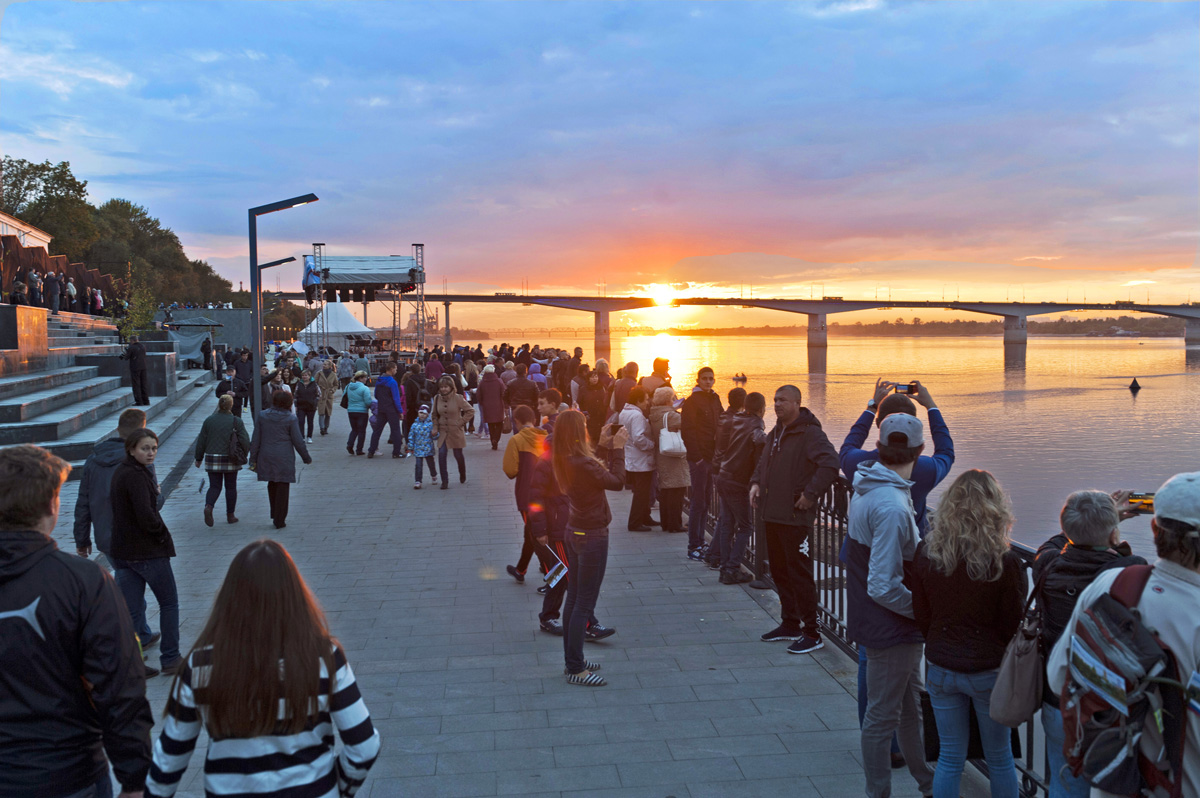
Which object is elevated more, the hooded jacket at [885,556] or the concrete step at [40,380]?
the concrete step at [40,380]

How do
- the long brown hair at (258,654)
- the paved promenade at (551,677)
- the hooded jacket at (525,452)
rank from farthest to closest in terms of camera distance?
the hooded jacket at (525,452) < the paved promenade at (551,677) < the long brown hair at (258,654)

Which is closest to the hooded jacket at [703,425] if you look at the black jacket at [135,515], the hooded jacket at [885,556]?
the hooded jacket at [885,556]

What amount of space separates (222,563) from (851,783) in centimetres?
667

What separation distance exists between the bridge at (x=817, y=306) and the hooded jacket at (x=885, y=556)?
8581cm

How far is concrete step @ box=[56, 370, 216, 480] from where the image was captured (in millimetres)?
11484

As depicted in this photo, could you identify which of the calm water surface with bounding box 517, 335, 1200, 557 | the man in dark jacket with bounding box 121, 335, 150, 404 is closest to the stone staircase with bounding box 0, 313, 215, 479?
the man in dark jacket with bounding box 121, 335, 150, 404

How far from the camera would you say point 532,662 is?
552 centimetres

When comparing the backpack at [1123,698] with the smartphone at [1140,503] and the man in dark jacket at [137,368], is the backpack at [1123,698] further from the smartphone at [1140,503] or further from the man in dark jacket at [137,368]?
the man in dark jacket at [137,368]

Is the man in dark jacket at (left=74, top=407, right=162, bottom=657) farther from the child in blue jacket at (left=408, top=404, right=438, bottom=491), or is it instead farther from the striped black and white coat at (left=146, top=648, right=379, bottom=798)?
the child in blue jacket at (left=408, top=404, right=438, bottom=491)

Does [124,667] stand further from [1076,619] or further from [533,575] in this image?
[533,575]

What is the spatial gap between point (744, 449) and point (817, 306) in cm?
9772

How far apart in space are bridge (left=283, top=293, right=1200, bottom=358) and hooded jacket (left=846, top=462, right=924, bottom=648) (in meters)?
85.8

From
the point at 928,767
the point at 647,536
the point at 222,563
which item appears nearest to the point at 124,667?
the point at 928,767

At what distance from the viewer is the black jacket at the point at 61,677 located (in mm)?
2311
